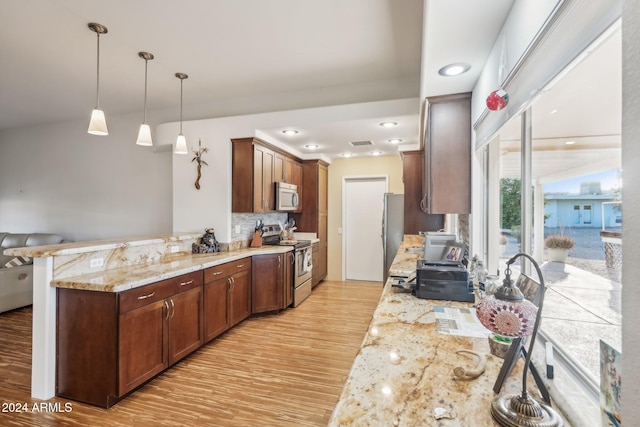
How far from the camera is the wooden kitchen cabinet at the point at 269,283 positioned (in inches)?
157

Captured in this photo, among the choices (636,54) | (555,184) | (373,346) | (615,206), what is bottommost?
(373,346)

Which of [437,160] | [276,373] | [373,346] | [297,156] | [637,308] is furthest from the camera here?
[297,156]

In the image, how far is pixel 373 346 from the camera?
4.02 feet

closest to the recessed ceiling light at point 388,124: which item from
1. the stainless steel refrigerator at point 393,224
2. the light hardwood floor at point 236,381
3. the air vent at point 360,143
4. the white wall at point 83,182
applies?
the air vent at point 360,143

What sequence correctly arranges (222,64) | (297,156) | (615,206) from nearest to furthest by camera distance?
1. (615,206)
2. (222,64)
3. (297,156)

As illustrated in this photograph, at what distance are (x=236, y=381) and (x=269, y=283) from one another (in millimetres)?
1623

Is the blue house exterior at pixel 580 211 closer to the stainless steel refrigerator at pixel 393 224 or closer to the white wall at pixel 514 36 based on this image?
the white wall at pixel 514 36

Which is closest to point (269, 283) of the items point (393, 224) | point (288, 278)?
point (288, 278)

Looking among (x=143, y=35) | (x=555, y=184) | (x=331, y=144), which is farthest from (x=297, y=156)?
(x=555, y=184)

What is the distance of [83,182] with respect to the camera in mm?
5363

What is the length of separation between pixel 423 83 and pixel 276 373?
264cm

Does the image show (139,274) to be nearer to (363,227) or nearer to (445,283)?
(445,283)

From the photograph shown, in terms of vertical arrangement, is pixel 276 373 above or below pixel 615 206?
below

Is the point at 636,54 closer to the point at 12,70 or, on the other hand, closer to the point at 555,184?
the point at 555,184
